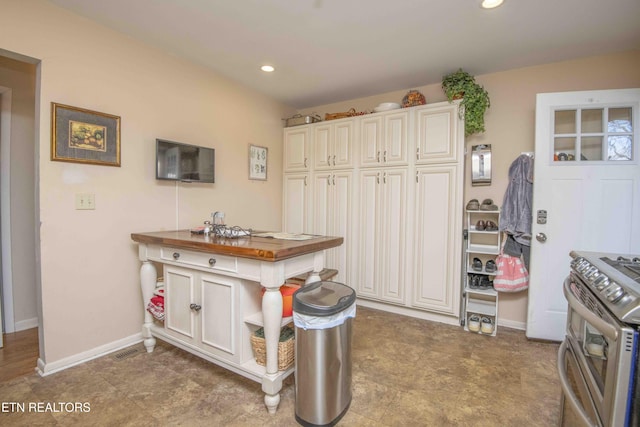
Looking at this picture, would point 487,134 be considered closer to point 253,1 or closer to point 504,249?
point 504,249

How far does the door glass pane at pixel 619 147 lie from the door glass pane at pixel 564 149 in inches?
8.8

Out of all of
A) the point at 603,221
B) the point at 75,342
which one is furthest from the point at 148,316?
the point at 603,221

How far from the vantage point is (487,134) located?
2.92 m

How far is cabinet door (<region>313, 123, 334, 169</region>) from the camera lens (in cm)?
352

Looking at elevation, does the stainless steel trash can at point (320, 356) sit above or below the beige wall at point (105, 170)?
below

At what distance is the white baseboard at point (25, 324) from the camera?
8.62ft

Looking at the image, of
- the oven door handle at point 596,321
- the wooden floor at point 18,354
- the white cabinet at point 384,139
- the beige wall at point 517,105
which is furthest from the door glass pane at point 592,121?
the wooden floor at point 18,354

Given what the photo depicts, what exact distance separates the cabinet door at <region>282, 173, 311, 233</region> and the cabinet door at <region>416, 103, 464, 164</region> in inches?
57.3

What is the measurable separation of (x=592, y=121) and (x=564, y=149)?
28 centimetres

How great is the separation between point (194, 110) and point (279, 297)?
7.04ft

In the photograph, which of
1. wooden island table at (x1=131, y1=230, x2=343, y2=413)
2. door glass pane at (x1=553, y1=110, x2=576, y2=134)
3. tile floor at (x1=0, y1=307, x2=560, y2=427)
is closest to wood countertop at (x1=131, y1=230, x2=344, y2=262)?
wooden island table at (x1=131, y1=230, x2=343, y2=413)

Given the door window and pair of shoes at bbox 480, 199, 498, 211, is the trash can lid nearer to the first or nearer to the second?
pair of shoes at bbox 480, 199, 498, 211

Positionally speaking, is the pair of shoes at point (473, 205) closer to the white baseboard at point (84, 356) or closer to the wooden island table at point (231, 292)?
the wooden island table at point (231, 292)

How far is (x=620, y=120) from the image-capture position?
236cm
